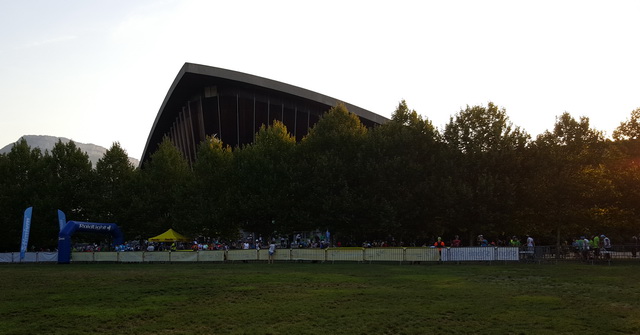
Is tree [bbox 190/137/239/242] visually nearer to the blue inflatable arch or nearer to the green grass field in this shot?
the blue inflatable arch

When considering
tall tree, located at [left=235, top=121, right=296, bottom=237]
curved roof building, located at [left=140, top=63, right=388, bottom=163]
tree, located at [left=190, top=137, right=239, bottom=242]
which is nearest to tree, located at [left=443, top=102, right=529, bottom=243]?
tall tree, located at [left=235, top=121, right=296, bottom=237]

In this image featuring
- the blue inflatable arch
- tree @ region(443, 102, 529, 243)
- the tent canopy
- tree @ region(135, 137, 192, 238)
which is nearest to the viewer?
tree @ region(443, 102, 529, 243)

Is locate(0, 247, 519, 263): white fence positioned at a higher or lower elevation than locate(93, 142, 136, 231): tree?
→ lower

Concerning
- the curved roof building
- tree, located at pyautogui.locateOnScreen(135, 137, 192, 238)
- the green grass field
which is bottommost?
the green grass field

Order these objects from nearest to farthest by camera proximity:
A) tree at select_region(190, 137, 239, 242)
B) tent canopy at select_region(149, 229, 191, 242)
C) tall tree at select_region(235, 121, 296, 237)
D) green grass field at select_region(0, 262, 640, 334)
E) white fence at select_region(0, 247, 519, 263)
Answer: green grass field at select_region(0, 262, 640, 334)
white fence at select_region(0, 247, 519, 263)
tall tree at select_region(235, 121, 296, 237)
tent canopy at select_region(149, 229, 191, 242)
tree at select_region(190, 137, 239, 242)

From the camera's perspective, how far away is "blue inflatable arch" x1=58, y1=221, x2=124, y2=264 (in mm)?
44875

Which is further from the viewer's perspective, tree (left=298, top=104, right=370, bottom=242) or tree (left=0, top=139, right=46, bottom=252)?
tree (left=0, top=139, right=46, bottom=252)

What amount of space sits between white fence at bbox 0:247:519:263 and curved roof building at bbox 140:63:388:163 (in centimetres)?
3112

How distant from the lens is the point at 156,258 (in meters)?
42.5

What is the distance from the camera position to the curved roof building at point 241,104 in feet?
225

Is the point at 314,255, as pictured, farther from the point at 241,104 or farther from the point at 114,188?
the point at 241,104

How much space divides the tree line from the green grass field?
17075mm

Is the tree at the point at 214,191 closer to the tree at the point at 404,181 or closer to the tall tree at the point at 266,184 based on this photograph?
the tall tree at the point at 266,184

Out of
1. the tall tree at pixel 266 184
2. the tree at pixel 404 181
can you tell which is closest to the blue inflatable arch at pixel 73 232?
the tall tree at pixel 266 184
